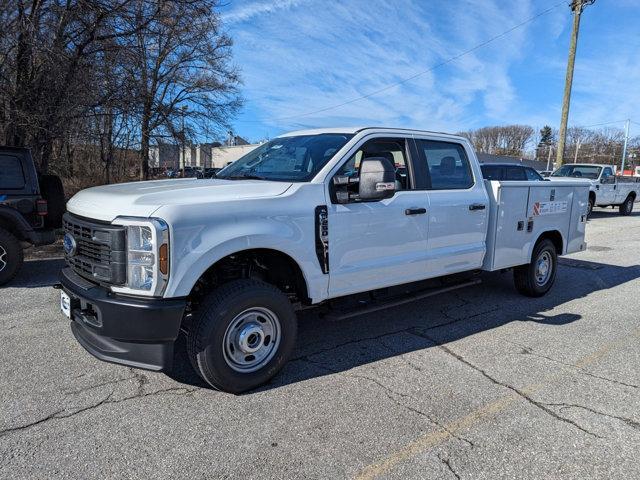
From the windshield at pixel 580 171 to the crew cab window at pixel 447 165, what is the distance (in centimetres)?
1439

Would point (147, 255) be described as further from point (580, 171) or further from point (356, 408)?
point (580, 171)

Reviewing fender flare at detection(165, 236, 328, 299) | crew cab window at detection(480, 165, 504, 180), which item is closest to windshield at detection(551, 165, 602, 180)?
crew cab window at detection(480, 165, 504, 180)

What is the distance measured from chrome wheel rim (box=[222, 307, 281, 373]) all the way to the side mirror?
4.11 ft

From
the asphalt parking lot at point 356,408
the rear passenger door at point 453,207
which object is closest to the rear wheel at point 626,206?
the asphalt parking lot at point 356,408

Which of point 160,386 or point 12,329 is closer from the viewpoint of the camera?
point 160,386

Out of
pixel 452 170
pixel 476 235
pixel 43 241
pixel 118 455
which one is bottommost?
pixel 118 455

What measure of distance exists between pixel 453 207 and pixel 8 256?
18.6ft

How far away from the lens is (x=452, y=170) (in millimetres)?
5051

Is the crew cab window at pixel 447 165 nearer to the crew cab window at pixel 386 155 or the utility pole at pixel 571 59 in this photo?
the crew cab window at pixel 386 155

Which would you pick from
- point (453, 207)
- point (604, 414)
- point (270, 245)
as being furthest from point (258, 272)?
point (604, 414)

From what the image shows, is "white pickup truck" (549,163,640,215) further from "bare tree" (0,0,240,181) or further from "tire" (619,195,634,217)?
"bare tree" (0,0,240,181)

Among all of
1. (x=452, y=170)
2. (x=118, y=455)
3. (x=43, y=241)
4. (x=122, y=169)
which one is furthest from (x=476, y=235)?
(x=122, y=169)

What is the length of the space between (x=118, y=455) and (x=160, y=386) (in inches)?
33.2

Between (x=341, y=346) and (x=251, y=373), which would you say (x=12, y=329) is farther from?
(x=341, y=346)
